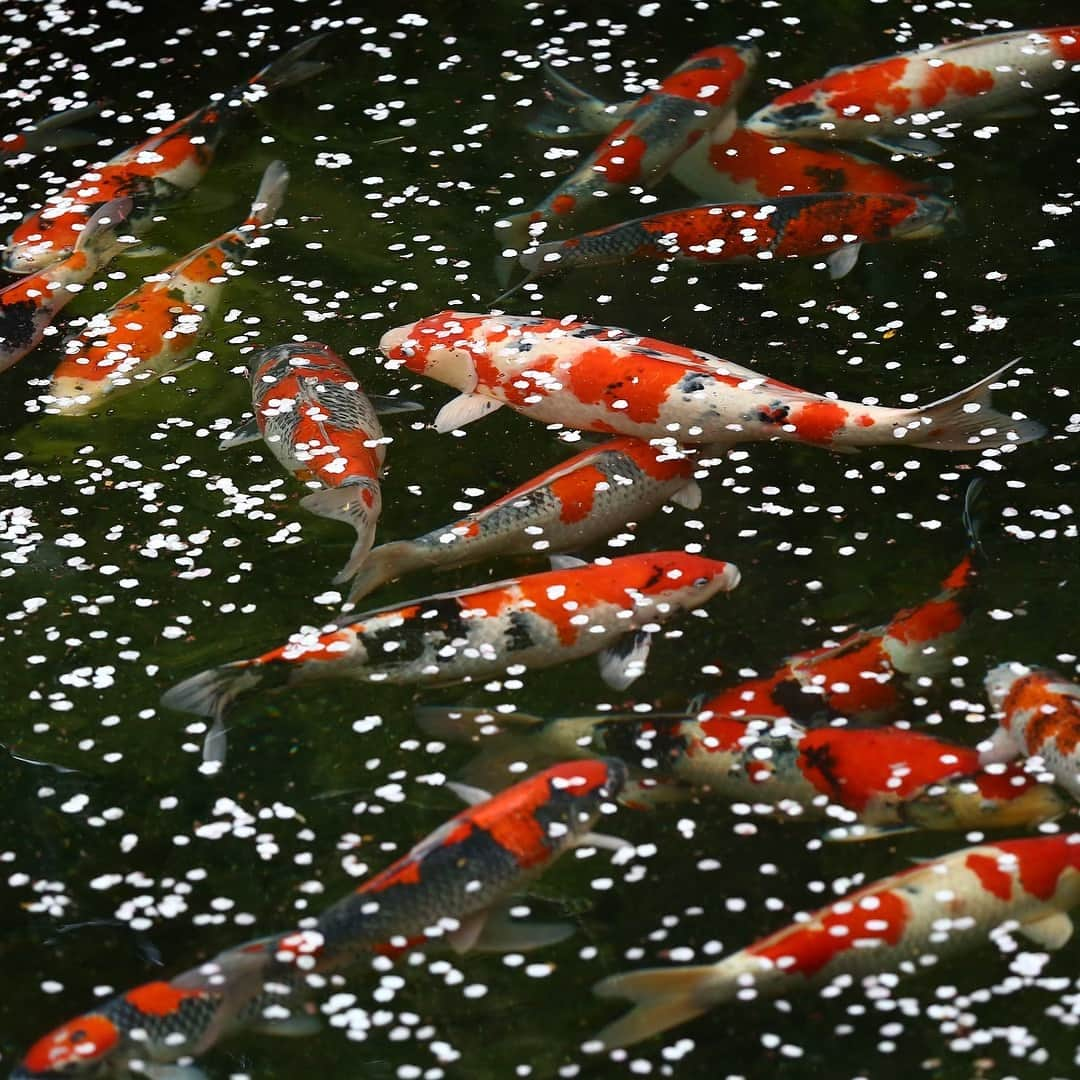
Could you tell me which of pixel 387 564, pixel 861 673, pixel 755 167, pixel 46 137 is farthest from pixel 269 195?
pixel 861 673

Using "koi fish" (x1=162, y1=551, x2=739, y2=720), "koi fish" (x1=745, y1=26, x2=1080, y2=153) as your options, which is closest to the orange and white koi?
"koi fish" (x1=162, y1=551, x2=739, y2=720)

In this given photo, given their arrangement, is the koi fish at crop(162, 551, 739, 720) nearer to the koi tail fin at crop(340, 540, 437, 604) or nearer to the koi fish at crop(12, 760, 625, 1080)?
the koi tail fin at crop(340, 540, 437, 604)

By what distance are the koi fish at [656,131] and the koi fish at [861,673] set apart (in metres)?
1.71

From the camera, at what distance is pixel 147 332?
13.3 ft

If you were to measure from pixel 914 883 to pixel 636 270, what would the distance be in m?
2.04

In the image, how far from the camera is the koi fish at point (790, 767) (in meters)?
2.79

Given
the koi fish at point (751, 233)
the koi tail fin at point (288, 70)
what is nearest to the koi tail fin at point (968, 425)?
the koi fish at point (751, 233)

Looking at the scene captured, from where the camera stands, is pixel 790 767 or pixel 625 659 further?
pixel 625 659

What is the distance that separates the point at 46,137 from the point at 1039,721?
3591 mm

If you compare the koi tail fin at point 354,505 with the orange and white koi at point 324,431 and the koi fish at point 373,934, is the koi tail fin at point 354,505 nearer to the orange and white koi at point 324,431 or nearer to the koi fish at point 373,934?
the orange and white koi at point 324,431

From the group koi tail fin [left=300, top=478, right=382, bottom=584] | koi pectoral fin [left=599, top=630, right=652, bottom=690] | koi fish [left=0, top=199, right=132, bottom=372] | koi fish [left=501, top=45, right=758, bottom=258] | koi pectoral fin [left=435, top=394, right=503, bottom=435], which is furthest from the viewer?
koi fish [left=501, top=45, right=758, bottom=258]

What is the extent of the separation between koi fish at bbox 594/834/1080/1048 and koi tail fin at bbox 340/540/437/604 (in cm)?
107

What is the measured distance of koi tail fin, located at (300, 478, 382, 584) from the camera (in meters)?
3.44

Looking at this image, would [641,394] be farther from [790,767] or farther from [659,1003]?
[659,1003]
